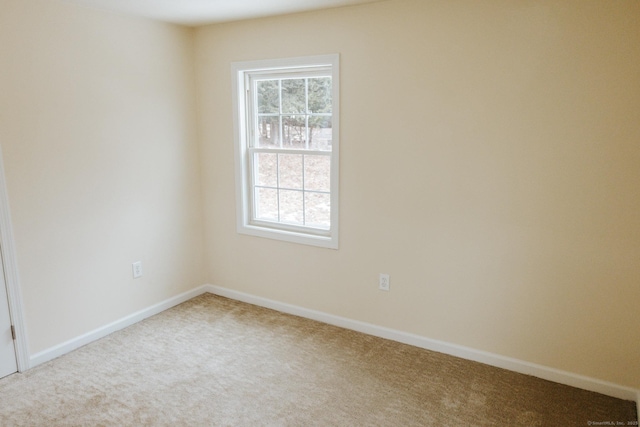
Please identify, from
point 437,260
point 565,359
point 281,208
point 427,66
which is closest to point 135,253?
point 281,208

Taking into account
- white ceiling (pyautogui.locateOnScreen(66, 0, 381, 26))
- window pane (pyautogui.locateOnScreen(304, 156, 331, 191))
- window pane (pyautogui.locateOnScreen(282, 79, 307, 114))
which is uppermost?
white ceiling (pyautogui.locateOnScreen(66, 0, 381, 26))

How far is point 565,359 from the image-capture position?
2639mm

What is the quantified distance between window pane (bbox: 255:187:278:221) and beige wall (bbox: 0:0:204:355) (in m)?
0.61

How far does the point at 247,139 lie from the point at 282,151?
1.24ft

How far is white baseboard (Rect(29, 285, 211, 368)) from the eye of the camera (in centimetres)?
289

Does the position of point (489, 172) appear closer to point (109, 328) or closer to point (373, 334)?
point (373, 334)

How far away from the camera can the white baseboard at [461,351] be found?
254 cm

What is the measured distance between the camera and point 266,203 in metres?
3.78

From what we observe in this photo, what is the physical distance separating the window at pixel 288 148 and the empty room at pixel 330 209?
19 millimetres

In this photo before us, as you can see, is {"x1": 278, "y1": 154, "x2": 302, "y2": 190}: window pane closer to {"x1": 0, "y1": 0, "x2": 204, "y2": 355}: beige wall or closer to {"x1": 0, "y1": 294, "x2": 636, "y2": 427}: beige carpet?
{"x1": 0, "y1": 0, "x2": 204, "y2": 355}: beige wall

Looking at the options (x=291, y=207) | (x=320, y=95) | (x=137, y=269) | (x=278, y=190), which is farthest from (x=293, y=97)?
(x=137, y=269)

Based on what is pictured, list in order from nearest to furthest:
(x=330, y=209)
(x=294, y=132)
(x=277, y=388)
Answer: (x=277, y=388) → (x=330, y=209) → (x=294, y=132)

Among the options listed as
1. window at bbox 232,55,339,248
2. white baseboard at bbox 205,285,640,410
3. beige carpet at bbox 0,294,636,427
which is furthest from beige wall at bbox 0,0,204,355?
white baseboard at bbox 205,285,640,410

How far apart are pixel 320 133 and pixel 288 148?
34cm
